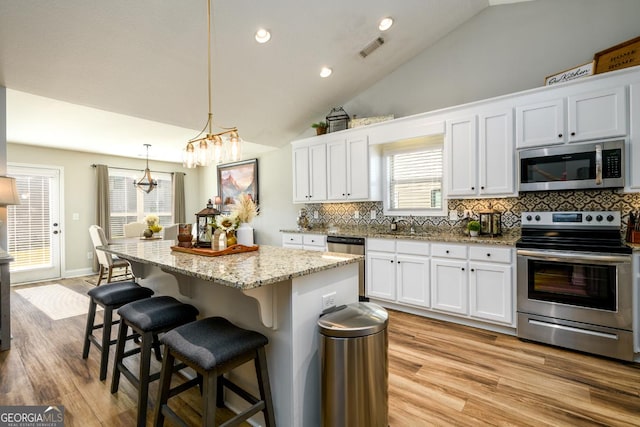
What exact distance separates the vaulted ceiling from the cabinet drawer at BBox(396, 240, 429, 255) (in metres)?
2.38

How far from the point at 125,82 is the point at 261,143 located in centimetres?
232

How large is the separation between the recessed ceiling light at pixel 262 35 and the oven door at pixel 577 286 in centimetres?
328

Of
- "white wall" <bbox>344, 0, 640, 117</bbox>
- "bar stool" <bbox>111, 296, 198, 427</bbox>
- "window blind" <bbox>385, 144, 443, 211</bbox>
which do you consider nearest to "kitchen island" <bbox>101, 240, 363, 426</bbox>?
"bar stool" <bbox>111, 296, 198, 427</bbox>

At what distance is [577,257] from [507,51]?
2.37 m

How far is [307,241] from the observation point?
4.48m

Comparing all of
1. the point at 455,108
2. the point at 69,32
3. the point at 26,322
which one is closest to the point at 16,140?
the point at 26,322

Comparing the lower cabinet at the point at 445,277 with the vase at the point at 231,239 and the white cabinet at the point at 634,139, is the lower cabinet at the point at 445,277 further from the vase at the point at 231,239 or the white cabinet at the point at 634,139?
the vase at the point at 231,239

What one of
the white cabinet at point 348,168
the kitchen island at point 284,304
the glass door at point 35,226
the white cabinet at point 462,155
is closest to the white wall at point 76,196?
the glass door at point 35,226

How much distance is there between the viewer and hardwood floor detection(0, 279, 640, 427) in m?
1.84

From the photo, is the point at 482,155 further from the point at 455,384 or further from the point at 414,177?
the point at 455,384

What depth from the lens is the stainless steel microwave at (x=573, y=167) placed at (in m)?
2.57

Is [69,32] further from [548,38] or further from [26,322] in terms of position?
[548,38]

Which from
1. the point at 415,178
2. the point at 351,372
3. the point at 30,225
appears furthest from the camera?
the point at 30,225

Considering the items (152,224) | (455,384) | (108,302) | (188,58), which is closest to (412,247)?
(455,384)
